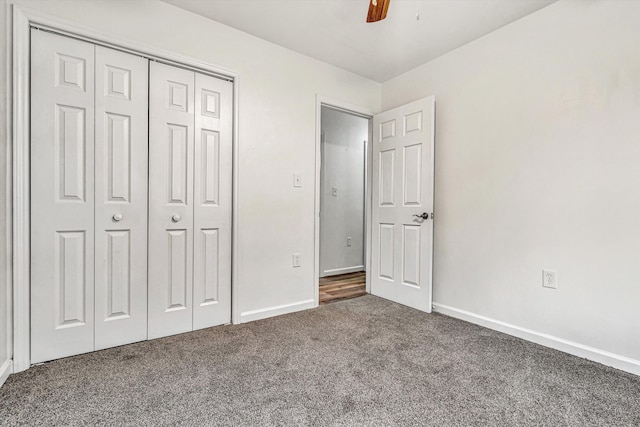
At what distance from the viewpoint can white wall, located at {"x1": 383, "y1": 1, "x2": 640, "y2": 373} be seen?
1.88m

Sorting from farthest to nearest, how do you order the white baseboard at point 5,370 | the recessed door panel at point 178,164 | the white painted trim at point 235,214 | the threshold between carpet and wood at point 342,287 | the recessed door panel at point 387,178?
the threshold between carpet and wood at point 342,287
the recessed door panel at point 387,178
the white painted trim at point 235,214
the recessed door panel at point 178,164
the white baseboard at point 5,370

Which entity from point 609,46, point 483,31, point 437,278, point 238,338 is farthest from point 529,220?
point 238,338

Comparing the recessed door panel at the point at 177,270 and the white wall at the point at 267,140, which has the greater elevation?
the white wall at the point at 267,140

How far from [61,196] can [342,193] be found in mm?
3315

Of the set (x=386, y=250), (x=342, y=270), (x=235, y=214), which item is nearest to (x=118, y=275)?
(x=235, y=214)

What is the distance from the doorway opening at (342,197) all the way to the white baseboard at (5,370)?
9.85ft

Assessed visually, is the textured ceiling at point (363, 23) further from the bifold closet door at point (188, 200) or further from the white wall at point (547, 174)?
the bifold closet door at point (188, 200)

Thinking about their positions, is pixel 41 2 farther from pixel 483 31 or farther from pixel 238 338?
pixel 483 31

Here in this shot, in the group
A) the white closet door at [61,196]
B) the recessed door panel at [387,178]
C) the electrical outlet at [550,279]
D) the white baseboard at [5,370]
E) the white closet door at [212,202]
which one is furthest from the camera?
the recessed door panel at [387,178]

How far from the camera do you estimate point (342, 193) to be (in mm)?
4617

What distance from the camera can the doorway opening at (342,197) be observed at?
4418 millimetres

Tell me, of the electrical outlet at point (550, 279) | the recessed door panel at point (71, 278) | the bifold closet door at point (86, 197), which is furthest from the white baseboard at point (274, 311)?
the electrical outlet at point (550, 279)

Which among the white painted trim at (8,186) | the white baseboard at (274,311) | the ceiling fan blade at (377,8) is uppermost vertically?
the ceiling fan blade at (377,8)

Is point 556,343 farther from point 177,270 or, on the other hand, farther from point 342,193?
point 342,193
